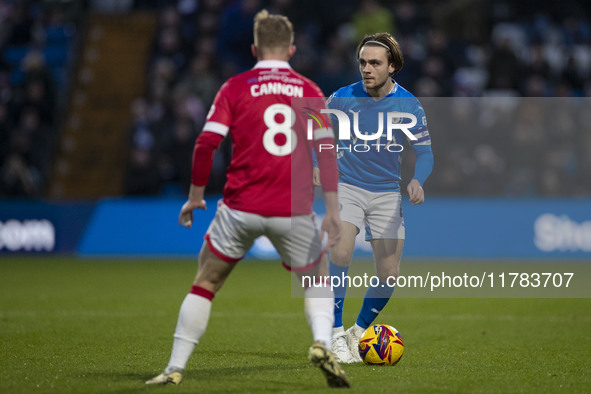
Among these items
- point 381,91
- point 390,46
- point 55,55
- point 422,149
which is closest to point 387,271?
point 422,149

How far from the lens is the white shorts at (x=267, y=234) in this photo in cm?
583

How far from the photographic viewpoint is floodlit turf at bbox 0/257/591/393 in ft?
20.4

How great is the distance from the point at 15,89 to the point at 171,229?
497cm

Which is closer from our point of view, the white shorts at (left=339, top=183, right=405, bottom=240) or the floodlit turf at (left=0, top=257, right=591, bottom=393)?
the floodlit turf at (left=0, top=257, right=591, bottom=393)

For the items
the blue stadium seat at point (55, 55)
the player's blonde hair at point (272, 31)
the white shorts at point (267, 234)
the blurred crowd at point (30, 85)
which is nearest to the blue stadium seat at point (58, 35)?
the blurred crowd at point (30, 85)

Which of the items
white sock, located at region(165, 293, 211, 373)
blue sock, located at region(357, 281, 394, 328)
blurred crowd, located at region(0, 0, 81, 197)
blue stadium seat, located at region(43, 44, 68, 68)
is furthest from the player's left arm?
blue stadium seat, located at region(43, 44, 68, 68)

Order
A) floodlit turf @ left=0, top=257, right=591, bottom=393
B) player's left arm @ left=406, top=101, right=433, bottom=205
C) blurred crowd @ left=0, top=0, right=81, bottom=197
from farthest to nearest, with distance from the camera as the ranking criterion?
1. blurred crowd @ left=0, top=0, right=81, bottom=197
2. player's left arm @ left=406, top=101, right=433, bottom=205
3. floodlit turf @ left=0, top=257, right=591, bottom=393

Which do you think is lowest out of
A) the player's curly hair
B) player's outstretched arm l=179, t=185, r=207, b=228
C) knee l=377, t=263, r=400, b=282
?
knee l=377, t=263, r=400, b=282

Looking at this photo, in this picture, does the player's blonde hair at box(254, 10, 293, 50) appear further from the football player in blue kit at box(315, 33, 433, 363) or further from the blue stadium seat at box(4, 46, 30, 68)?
the blue stadium seat at box(4, 46, 30, 68)

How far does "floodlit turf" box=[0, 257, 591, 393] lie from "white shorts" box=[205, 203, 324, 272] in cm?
81

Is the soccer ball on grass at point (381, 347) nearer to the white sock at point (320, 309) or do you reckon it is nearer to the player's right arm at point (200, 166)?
the white sock at point (320, 309)

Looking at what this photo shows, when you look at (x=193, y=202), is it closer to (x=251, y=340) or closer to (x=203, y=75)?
(x=251, y=340)

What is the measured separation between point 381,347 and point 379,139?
62.0 inches

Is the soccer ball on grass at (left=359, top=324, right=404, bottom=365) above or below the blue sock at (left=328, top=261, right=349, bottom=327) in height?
below
